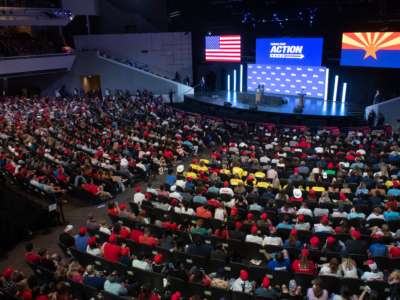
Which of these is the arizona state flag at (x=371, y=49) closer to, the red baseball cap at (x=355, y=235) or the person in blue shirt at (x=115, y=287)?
the red baseball cap at (x=355, y=235)

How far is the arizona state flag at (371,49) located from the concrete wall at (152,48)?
41.3 feet

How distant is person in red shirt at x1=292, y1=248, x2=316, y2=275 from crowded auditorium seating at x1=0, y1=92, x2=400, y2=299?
0.7 inches

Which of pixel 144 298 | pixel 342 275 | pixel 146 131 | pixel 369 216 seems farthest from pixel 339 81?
pixel 144 298

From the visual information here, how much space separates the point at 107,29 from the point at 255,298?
96.9 ft

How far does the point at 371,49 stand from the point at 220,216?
15.7m

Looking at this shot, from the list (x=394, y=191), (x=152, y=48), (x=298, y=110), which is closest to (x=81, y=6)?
(x=152, y=48)

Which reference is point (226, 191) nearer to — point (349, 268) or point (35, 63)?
point (349, 268)

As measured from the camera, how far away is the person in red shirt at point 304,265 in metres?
6.52

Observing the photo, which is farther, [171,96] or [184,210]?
[171,96]

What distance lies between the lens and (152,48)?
2981 cm

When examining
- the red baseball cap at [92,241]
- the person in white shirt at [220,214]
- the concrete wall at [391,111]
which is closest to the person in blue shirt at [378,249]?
the person in white shirt at [220,214]

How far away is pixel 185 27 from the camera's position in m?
29.3

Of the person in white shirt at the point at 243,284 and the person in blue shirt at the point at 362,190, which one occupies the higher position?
the person in blue shirt at the point at 362,190

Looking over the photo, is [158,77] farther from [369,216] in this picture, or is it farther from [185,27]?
[369,216]
